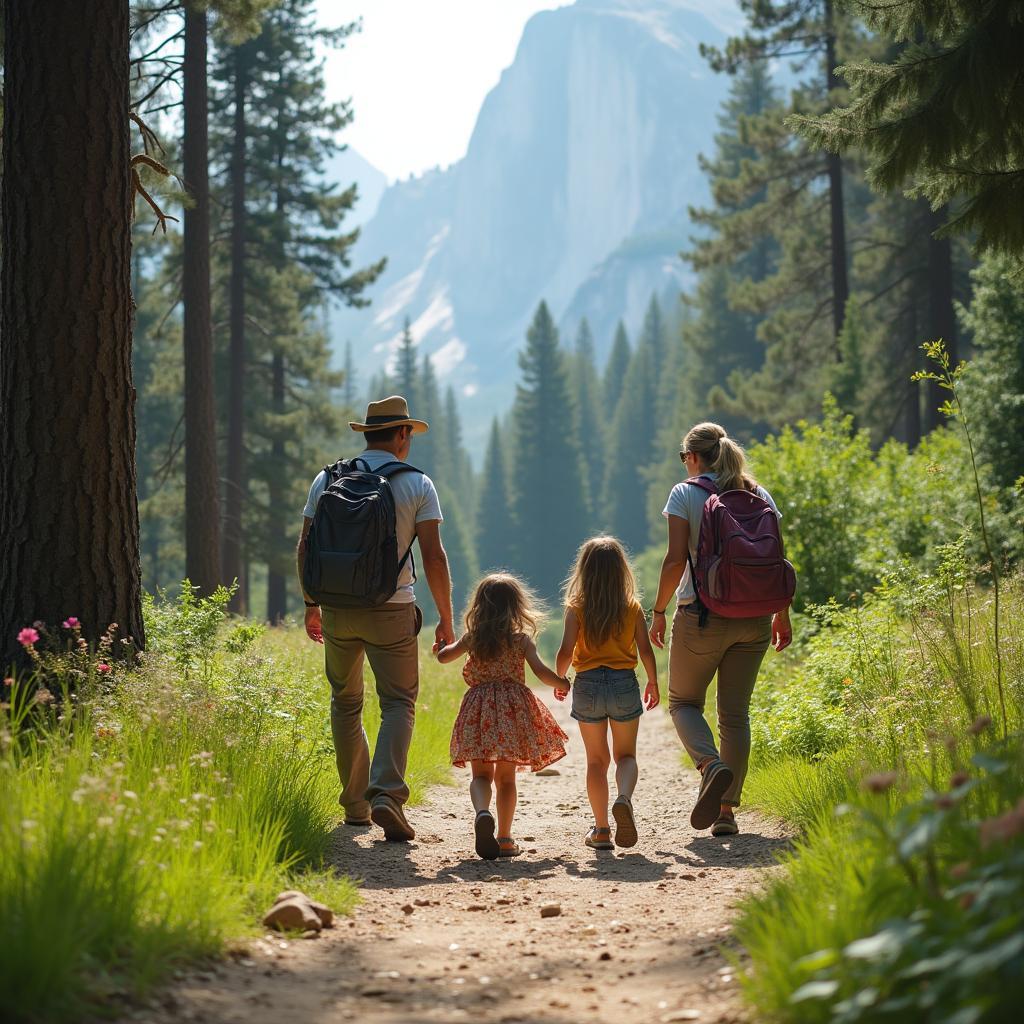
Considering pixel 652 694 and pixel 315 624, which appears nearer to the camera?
pixel 315 624

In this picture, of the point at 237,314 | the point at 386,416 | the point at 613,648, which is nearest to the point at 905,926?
the point at 613,648

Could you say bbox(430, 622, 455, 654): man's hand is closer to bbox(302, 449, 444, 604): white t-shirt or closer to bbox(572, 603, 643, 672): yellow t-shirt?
bbox(302, 449, 444, 604): white t-shirt

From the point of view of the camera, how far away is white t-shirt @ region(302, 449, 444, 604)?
20.7 ft

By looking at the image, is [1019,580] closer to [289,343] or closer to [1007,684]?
[1007,684]

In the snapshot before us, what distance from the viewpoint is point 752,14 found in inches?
864

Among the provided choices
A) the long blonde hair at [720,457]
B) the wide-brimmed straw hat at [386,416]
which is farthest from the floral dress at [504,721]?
the long blonde hair at [720,457]

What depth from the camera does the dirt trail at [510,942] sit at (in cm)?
362

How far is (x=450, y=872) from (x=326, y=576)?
5.41 feet

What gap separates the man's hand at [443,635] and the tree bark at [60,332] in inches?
66.8

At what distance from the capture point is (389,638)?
632 centimetres

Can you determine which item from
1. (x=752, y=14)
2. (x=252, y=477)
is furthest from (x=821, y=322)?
(x=252, y=477)

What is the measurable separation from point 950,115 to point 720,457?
2176 mm

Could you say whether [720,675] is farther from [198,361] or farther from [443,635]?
[198,361]

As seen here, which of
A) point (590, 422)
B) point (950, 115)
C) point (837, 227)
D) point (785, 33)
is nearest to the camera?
point (950, 115)
